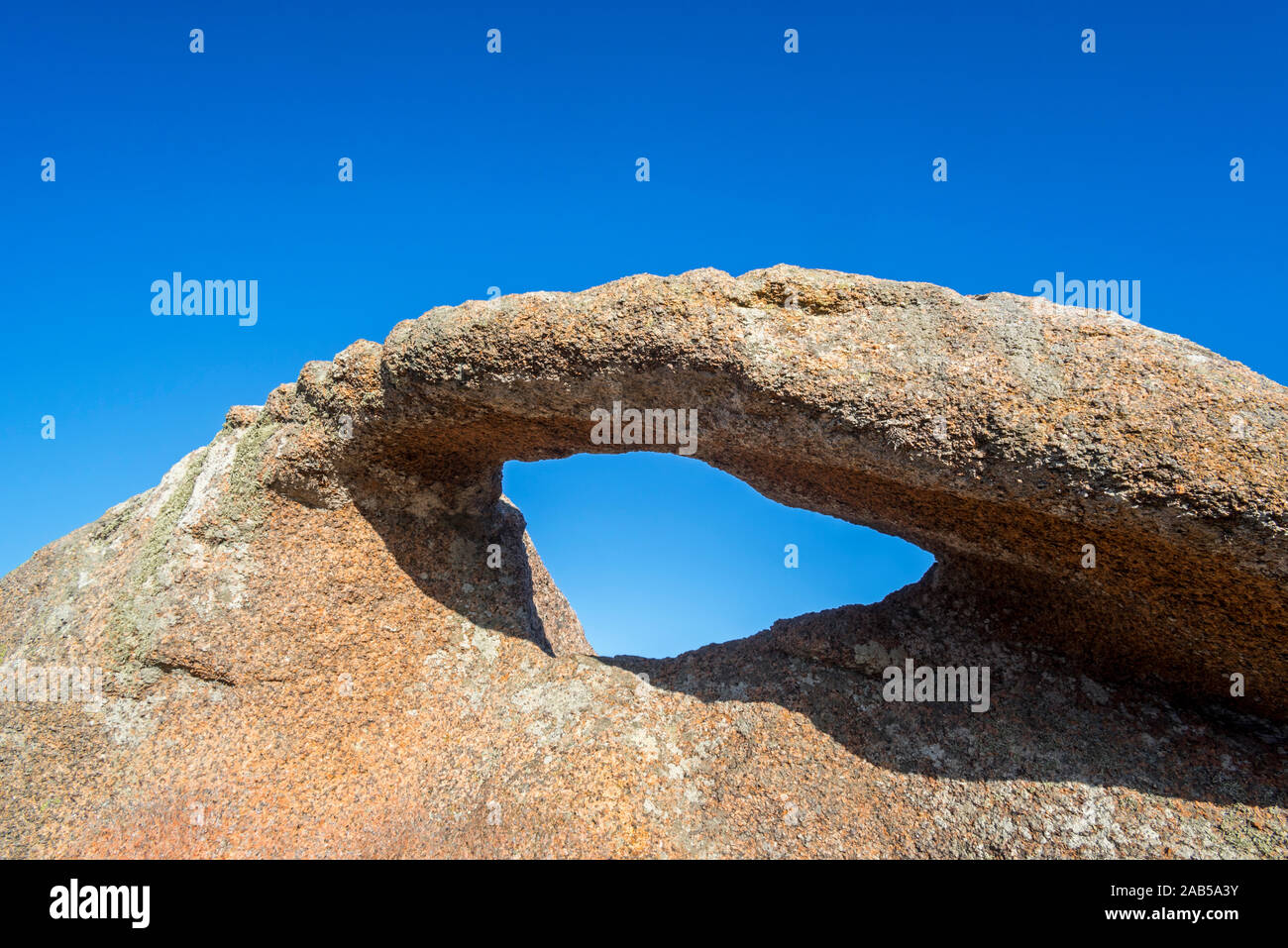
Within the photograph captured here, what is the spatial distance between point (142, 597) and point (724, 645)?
187 inches

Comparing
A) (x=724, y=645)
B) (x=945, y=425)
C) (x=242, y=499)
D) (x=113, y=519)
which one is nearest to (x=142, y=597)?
(x=242, y=499)

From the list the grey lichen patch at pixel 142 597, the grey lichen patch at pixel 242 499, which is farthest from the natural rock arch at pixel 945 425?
the grey lichen patch at pixel 142 597

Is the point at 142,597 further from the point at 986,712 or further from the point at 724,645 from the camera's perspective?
the point at 986,712

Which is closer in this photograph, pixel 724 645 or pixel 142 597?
pixel 142 597

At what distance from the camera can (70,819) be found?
533 centimetres

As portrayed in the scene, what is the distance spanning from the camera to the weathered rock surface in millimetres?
4672

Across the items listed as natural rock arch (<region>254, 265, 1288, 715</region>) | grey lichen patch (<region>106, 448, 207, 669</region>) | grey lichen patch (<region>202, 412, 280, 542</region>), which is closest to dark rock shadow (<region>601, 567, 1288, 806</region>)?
natural rock arch (<region>254, 265, 1288, 715</region>)

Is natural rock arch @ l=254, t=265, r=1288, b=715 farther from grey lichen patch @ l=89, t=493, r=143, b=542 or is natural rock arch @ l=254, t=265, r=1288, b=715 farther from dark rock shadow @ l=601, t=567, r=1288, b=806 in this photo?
grey lichen patch @ l=89, t=493, r=143, b=542

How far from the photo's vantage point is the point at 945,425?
4.71 metres

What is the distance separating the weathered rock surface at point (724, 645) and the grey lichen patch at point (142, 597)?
1.2 inches

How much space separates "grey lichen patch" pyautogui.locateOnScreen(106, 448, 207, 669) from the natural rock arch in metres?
0.96

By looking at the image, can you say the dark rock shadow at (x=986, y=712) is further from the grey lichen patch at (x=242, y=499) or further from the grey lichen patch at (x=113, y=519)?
the grey lichen patch at (x=113, y=519)
